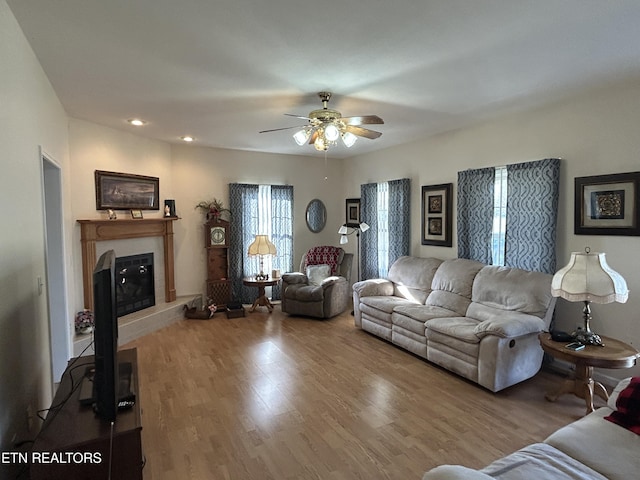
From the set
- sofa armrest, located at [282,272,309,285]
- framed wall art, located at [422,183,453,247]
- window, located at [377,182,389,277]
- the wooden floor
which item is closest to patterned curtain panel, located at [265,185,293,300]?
sofa armrest, located at [282,272,309,285]

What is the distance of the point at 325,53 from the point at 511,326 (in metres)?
2.68

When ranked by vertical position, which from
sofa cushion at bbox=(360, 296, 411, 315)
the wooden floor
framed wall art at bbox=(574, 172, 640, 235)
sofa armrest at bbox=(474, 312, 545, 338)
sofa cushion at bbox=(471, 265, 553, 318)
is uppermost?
framed wall art at bbox=(574, 172, 640, 235)

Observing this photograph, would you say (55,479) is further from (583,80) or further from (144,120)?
(583,80)

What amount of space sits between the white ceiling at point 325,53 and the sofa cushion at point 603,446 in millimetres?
2230

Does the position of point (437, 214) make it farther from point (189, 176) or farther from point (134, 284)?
point (134, 284)

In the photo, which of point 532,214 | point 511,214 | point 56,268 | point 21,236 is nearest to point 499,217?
point 511,214

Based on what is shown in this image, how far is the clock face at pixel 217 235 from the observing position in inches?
222

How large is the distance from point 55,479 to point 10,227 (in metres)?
1.23

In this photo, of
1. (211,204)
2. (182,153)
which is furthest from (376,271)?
(182,153)

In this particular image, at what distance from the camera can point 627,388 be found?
1914mm

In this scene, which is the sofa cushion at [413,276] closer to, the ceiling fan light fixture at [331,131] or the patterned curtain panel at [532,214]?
the patterned curtain panel at [532,214]

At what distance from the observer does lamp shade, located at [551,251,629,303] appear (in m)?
2.58

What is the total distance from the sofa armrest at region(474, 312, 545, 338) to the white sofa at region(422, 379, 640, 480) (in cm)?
113

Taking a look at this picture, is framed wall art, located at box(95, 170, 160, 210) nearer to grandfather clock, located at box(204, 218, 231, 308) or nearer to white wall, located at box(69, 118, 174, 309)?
white wall, located at box(69, 118, 174, 309)
